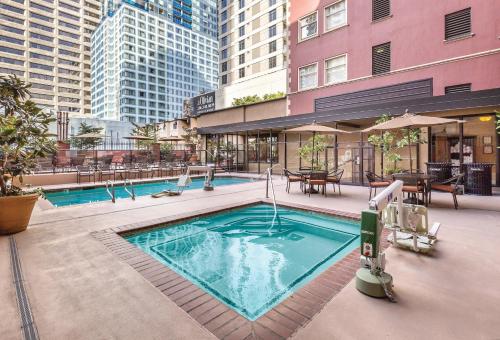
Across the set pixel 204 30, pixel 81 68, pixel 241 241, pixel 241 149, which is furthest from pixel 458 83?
pixel 204 30

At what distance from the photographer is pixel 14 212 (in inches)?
177

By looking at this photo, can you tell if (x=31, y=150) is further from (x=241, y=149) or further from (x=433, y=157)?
(x=241, y=149)

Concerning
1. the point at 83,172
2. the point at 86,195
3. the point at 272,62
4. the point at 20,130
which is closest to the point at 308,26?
the point at 83,172

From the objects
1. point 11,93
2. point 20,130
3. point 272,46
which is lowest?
point 20,130

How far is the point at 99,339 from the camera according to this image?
193 centimetres

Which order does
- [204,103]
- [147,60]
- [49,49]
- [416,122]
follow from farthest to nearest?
[147,60]
[49,49]
[204,103]
[416,122]

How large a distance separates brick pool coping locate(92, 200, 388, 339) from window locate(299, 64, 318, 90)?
15315mm

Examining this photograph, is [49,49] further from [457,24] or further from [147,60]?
[457,24]

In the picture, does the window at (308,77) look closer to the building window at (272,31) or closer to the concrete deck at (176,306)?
the concrete deck at (176,306)

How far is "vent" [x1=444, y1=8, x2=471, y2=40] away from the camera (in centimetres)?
1161

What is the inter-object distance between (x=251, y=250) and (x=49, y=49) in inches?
3595

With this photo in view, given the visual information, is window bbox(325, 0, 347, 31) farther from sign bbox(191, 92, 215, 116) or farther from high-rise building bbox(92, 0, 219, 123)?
high-rise building bbox(92, 0, 219, 123)

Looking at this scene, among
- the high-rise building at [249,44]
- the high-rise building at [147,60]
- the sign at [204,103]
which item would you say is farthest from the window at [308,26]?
the high-rise building at [147,60]

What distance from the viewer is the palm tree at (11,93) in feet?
15.2
